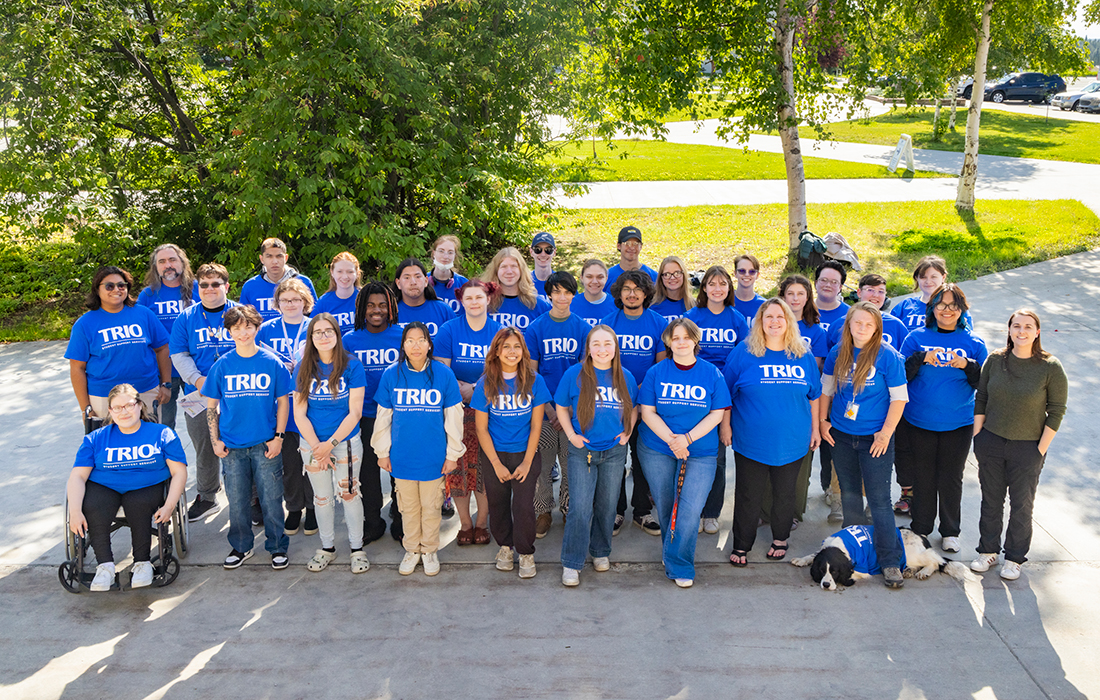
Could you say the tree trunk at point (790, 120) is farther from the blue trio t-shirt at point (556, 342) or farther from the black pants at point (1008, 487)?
the black pants at point (1008, 487)

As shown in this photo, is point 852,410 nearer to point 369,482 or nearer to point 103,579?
point 369,482

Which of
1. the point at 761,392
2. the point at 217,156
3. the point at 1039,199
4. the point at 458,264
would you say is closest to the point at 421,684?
the point at 761,392

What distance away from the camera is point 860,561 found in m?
5.08

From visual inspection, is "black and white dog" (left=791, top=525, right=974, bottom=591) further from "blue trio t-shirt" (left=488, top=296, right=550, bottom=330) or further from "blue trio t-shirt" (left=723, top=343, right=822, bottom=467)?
"blue trio t-shirt" (left=488, top=296, right=550, bottom=330)

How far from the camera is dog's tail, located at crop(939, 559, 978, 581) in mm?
5082

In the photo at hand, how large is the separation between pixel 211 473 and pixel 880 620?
471 cm

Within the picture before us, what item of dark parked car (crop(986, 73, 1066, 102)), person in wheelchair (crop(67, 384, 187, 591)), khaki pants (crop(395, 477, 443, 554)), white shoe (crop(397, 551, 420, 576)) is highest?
dark parked car (crop(986, 73, 1066, 102))

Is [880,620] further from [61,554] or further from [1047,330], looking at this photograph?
[1047,330]

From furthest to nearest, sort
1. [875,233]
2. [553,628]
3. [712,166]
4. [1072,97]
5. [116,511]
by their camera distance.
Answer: [1072,97], [712,166], [875,233], [116,511], [553,628]

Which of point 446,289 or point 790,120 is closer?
point 446,289

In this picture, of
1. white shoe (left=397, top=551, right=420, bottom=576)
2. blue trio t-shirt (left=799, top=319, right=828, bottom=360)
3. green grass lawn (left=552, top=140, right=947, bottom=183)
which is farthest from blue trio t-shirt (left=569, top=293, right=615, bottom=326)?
green grass lawn (left=552, top=140, right=947, bottom=183)

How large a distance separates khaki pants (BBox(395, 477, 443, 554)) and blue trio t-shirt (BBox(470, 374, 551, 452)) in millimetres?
487

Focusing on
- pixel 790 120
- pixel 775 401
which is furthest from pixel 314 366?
pixel 790 120

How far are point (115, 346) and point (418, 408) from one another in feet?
8.25
